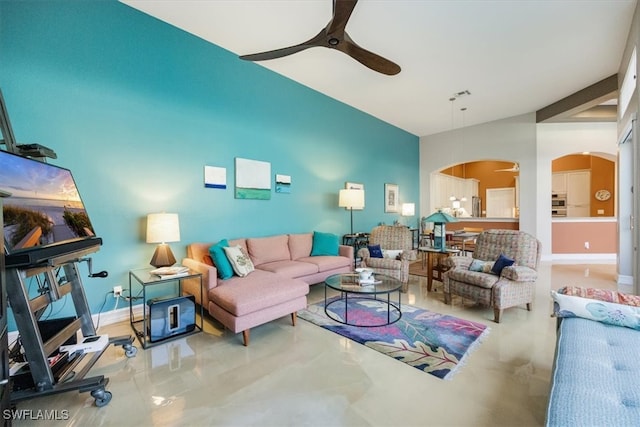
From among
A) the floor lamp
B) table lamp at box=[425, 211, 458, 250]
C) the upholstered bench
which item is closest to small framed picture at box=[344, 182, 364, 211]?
the floor lamp

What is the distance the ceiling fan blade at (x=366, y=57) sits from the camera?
8.24 ft

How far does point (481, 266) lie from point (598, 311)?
1.65 metres

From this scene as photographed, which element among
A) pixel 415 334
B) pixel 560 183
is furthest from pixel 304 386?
pixel 560 183

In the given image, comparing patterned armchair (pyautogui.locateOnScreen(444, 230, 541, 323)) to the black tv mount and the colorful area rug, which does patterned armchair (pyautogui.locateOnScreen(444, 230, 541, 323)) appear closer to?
the colorful area rug

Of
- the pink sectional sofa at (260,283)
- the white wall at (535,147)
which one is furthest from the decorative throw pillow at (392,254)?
the white wall at (535,147)

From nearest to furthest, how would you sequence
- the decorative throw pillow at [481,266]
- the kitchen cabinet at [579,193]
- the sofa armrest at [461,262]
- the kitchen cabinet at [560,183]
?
the decorative throw pillow at [481,266], the sofa armrest at [461,262], the kitchen cabinet at [579,193], the kitchen cabinet at [560,183]

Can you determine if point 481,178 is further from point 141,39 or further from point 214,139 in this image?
point 141,39

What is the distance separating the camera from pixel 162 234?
9.24 feet

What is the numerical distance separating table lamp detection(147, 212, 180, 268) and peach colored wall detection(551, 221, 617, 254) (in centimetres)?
766

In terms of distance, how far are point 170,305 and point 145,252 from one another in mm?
922

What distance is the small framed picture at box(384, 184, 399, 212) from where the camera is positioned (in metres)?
6.67

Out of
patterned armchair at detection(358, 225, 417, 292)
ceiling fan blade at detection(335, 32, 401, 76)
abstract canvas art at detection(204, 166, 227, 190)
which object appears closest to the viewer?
ceiling fan blade at detection(335, 32, 401, 76)

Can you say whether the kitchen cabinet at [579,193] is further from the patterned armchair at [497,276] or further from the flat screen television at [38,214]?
the flat screen television at [38,214]

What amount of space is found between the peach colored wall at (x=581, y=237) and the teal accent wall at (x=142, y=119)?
587 cm
